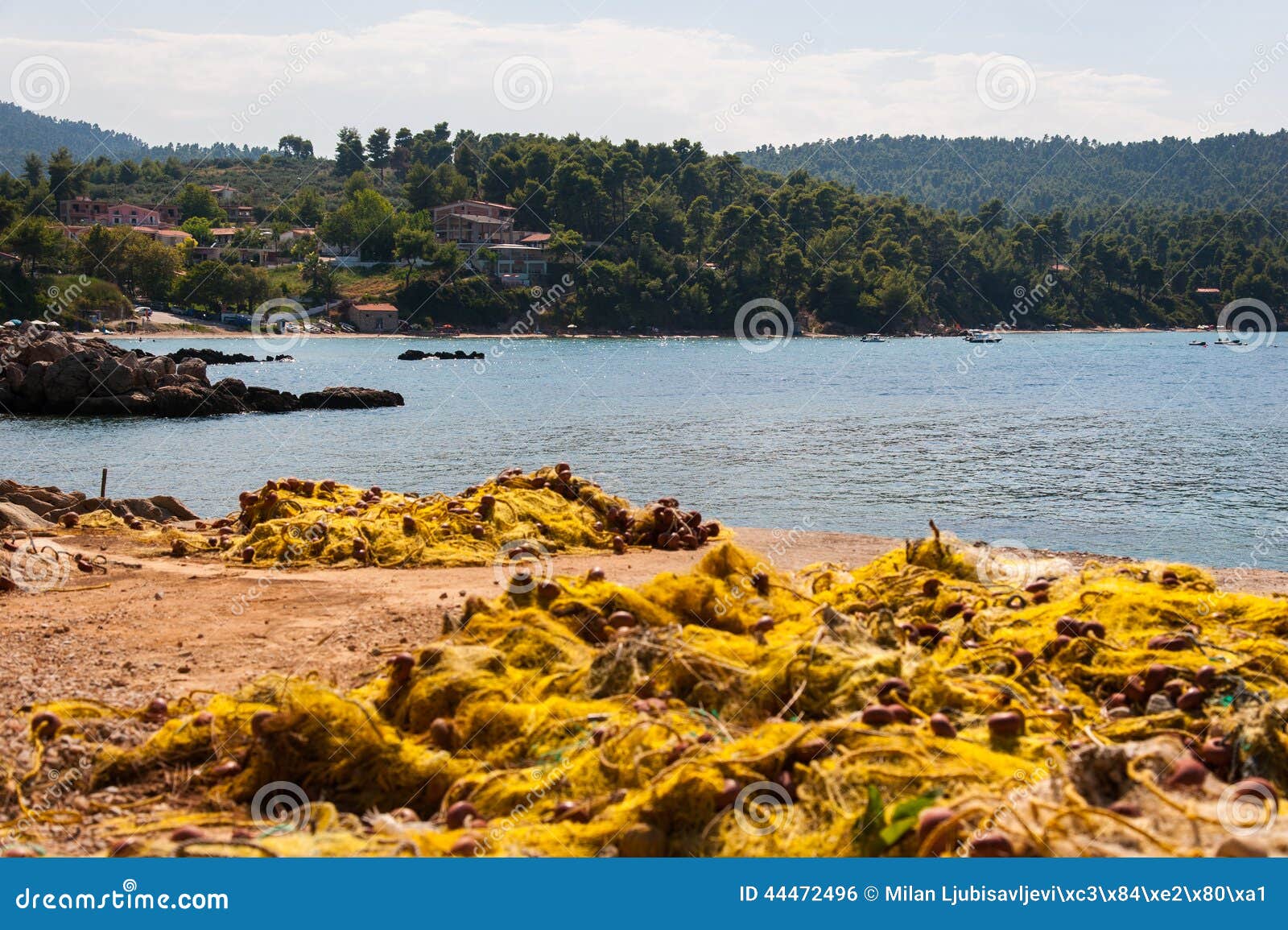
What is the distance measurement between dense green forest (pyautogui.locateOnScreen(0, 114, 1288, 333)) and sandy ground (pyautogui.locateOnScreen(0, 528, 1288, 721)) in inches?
3727

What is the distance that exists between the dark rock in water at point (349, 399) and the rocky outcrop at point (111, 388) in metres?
0.17

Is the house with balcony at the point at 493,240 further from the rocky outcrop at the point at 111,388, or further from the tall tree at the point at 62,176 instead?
the rocky outcrop at the point at 111,388

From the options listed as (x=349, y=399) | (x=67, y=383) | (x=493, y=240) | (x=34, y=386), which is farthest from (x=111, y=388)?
(x=493, y=240)

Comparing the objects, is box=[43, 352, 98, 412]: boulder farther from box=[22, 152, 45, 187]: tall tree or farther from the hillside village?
box=[22, 152, 45, 187]: tall tree

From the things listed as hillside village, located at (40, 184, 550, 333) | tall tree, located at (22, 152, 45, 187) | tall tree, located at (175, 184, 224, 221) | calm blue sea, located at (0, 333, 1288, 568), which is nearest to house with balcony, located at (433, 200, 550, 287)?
hillside village, located at (40, 184, 550, 333)

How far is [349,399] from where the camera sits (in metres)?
51.7

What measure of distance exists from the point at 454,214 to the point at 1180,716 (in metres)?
138

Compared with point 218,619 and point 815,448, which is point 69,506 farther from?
point 815,448

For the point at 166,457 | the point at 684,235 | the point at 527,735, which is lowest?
the point at 166,457

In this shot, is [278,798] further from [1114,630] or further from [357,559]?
[357,559]

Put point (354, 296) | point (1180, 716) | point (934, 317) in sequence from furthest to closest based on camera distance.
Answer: point (934, 317), point (354, 296), point (1180, 716)

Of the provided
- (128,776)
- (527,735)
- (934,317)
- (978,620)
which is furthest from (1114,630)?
(934,317)

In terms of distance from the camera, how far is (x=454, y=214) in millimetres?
138625

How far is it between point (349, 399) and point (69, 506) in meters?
33.5
